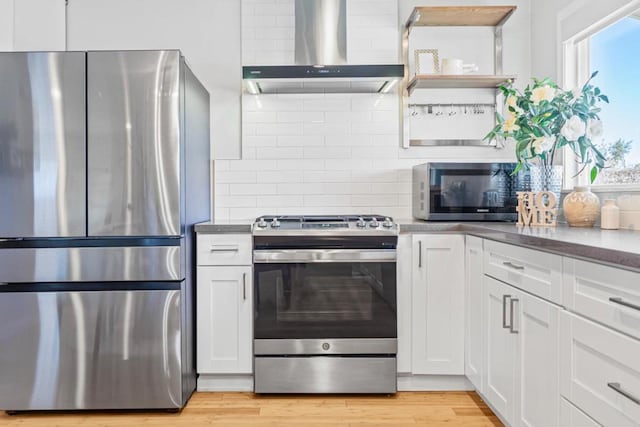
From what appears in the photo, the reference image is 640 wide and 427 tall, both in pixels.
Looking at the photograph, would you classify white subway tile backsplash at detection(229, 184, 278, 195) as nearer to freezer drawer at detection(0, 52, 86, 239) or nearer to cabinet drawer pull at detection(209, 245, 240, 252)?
cabinet drawer pull at detection(209, 245, 240, 252)

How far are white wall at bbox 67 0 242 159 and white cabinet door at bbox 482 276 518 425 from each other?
194 cm

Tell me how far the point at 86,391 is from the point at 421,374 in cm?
173

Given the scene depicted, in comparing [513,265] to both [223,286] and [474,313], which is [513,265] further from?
[223,286]

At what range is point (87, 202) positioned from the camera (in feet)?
6.96

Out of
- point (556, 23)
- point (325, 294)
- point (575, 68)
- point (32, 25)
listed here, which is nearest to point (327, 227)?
point (325, 294)

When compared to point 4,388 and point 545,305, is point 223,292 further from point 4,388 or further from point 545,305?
point 545,305

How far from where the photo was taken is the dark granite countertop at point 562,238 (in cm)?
115

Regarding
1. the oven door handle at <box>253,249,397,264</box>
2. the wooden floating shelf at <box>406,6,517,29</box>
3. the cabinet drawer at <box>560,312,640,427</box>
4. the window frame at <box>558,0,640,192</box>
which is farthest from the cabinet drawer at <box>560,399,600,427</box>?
the wooden floating shelf at <box>406,6,517,29</box>

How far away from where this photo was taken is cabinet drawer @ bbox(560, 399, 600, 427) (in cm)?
129

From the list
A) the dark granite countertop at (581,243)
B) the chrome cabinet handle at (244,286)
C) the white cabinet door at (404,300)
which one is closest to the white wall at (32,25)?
the chrome cabinet handle at (244,286)

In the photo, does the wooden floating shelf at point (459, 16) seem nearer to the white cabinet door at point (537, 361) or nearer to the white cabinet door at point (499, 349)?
the white cabinet door at point (499, 349)

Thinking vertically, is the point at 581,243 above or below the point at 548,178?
below

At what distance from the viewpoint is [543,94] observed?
2092 millimetres

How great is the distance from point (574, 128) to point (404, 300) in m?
1.19
